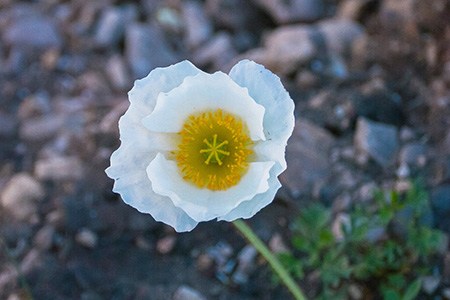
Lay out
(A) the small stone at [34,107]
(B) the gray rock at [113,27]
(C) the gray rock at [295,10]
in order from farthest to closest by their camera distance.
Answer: (B) the gray rock at [113,27]
(C) the gray rock at [295,10]
(A) the small stone at [34,107]

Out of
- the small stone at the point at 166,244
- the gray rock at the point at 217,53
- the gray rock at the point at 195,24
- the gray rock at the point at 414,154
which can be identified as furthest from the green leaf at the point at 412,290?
the gray rock at the point at 195,24

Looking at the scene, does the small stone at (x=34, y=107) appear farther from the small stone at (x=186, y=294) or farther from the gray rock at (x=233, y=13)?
the small stone at (x=186, y=294)

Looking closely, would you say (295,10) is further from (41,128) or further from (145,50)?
(41,128)

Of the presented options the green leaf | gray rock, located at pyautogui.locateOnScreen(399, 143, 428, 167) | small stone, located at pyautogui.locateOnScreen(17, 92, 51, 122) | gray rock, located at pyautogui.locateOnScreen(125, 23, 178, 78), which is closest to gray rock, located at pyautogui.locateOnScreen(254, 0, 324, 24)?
gray rock, located at pyautogui.locateOnScreen(125, 23, 178, 78)

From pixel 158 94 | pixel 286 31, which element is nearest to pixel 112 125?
pixel 286 31

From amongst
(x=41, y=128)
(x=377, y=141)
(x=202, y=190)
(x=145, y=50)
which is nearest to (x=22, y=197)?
(x=41, y=128)

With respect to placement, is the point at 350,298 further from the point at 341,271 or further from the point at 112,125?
the point at 112,125
